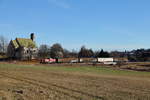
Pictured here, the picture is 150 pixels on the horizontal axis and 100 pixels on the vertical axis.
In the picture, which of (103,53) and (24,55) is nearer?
(24,55)

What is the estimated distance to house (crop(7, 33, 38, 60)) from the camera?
123 metres

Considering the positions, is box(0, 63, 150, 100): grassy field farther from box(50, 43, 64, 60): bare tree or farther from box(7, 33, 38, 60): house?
box(50, 43, 64, 60): bare tree

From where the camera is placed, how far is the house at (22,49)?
122669 millimetres

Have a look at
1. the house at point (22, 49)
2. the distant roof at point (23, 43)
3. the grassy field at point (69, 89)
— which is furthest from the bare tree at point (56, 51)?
the grassy field at point (69, 89)

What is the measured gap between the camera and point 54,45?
145625mm

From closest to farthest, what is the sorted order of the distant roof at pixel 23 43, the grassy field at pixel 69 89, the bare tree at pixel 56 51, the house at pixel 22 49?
the grassy field at pixel 69 89, the house at pixel 22 49, the distant roof at pixel 23 43, the bare tree at pixel 56 51

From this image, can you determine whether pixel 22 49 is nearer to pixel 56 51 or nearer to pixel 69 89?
pixel 56 51

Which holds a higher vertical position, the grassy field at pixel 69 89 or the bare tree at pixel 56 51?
the bare tree at pixel 56 51

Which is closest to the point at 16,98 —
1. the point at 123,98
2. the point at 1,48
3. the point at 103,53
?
the point at 123,98

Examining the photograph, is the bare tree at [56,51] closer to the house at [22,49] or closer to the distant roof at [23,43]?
the house at [22,49]

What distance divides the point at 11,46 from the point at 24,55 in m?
11.5

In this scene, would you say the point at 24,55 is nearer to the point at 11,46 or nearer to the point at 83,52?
the point at 11,46

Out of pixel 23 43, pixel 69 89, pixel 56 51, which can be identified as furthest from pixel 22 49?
pixel 69 89

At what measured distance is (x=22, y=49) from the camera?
123 metres
